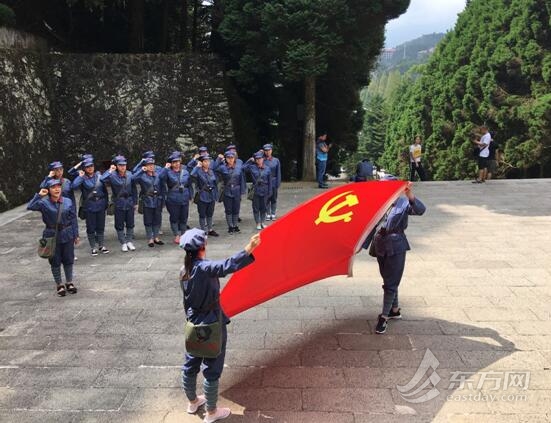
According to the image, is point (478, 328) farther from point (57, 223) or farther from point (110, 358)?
point (57, 223)

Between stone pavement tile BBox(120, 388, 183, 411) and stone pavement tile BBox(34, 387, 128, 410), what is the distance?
8 centimetres

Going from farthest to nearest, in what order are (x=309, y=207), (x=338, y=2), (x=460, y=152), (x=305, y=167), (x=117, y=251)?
(x=460, y=152), (x=305, y=167), (x=338, y=2), (x=117, y=251), (x=309, y=207)

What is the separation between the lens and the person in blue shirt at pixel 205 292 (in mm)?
3748

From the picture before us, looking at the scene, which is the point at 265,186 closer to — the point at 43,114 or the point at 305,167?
the point at 305,167

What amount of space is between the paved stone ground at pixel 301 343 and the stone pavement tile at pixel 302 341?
0.02 metres

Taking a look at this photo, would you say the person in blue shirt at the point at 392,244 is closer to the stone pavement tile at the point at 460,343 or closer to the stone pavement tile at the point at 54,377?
the stone pavement tile at the point at 460,343

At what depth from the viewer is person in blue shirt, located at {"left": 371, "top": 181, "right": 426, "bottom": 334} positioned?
5.18 meters

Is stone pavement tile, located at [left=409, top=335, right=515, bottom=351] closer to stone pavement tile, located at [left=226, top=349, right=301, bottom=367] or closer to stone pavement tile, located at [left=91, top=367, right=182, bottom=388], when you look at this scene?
stone pavement tile, located at [left=226, top=349, right=301, bottom=367]

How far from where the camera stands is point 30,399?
14.0ft

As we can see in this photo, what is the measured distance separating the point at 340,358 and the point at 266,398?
3.07 ft

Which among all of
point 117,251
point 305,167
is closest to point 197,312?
point 117,251

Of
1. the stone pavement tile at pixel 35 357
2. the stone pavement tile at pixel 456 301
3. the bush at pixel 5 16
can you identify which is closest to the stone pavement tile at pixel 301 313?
the stone pavement tile at pixel 456 301

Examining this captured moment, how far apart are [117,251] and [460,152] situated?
20.7 meters

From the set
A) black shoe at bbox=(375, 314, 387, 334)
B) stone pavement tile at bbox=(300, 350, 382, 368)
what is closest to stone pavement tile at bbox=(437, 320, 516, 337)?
black shoe at bbox=(375, 314, 387, 334)
